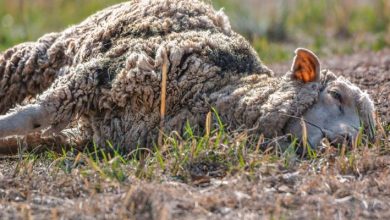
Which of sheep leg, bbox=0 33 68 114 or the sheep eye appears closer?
the sheep eye

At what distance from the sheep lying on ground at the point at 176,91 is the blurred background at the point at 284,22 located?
369 cm

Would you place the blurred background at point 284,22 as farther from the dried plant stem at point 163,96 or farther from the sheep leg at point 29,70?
the dried plant stem at point 163,96

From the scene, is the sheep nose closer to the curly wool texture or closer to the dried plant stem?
the curly wool texture

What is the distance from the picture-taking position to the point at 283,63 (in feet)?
30.3

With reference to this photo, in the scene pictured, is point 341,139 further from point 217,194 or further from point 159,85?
point 159,85

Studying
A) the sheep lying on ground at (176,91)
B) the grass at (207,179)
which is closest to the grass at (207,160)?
the grass at (207,179)

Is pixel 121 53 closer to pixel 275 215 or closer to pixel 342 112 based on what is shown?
pixel 342 112

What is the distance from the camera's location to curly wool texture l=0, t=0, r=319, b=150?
18.6 ft

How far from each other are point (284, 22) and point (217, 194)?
24.3ft

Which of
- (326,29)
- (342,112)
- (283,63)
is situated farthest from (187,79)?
(326,29)

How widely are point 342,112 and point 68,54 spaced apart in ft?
7.10

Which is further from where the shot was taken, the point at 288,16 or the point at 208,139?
the point at 288,16

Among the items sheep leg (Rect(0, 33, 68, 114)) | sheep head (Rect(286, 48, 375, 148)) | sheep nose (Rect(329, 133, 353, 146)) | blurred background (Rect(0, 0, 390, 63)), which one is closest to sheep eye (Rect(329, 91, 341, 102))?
sheep head (Rect(286, 48, 375, 148))

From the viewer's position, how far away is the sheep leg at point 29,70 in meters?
6.81
